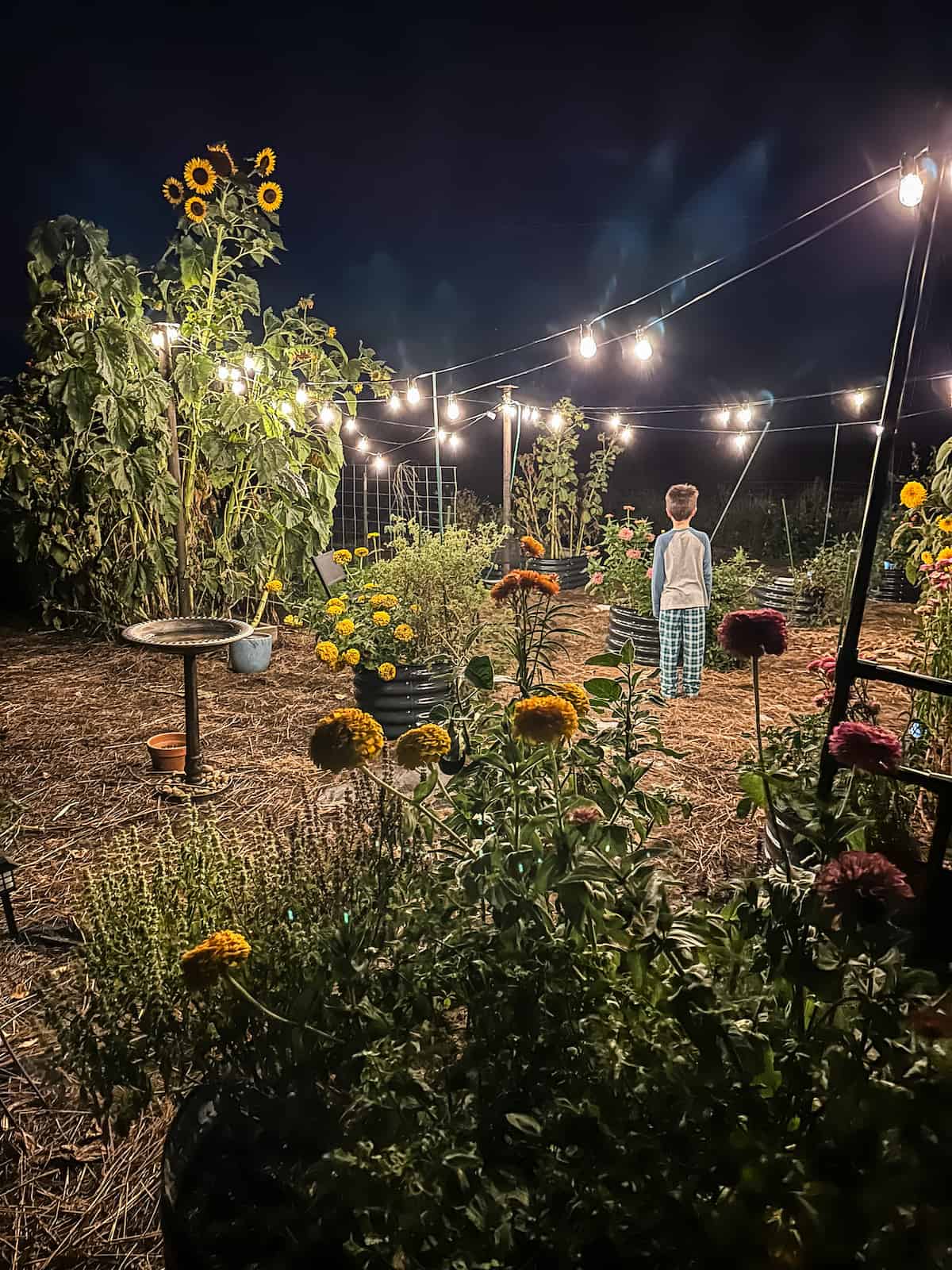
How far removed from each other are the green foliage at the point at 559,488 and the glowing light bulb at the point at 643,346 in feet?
10.7

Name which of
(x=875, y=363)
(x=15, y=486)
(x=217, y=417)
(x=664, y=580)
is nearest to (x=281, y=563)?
(x=217, y=417)

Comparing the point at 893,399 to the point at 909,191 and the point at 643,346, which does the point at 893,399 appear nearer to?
the point at 909,191

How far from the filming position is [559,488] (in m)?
8.21

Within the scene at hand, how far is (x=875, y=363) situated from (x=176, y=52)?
1440cm

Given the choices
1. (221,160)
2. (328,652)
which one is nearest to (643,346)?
(221,160)

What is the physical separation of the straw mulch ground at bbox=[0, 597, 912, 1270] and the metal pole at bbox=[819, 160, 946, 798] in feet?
1.75

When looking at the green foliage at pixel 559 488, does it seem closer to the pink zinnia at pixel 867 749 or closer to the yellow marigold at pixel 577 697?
the yellow marigold at pixel 577 697

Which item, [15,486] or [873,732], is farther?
[15,486]

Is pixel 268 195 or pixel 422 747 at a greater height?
pixel 268 195

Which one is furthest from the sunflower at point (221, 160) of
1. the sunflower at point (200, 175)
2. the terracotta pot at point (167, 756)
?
the terracotta pot at point (167, 756)

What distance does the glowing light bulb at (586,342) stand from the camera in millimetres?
4395

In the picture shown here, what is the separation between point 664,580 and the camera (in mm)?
4020

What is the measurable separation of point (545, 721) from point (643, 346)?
4.10 meters

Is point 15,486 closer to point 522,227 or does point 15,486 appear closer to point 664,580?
point 664,580
